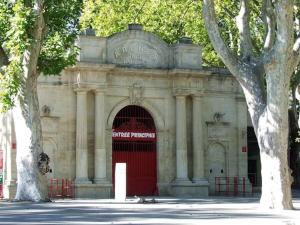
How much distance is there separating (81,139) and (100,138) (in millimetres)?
880

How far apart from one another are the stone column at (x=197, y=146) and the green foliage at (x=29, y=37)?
8746mm

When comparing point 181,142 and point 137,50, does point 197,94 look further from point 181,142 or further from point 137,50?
point 137,50

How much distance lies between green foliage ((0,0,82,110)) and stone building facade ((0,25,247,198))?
4793 mm

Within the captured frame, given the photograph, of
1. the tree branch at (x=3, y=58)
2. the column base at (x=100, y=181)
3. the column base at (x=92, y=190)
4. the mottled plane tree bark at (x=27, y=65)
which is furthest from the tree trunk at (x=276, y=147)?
the column base at (x=100, y=181)

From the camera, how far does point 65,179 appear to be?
30625 mm

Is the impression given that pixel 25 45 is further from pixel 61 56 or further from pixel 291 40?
pixel 291 40

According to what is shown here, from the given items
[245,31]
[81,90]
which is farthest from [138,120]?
[245,31]

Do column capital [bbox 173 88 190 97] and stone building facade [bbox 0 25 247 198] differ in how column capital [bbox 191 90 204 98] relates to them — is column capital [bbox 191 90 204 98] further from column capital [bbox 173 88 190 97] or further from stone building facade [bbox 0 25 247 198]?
column capital [bbox 173 88 190 97]

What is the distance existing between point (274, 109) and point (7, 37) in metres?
9.81

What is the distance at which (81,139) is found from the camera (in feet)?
100

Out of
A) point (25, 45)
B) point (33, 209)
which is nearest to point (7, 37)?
point (25, 45)

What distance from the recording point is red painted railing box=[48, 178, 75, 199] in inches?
1181

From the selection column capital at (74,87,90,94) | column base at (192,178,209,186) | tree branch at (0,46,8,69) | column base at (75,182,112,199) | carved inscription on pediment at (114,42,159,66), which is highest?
carved inscription on pediment at (114,42,159,66)

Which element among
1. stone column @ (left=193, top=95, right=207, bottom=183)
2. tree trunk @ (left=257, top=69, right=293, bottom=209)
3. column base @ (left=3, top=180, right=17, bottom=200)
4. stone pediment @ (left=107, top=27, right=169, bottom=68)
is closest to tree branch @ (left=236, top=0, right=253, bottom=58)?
tree trunk @ (left=257, top=69, right=293, bottom=209)
